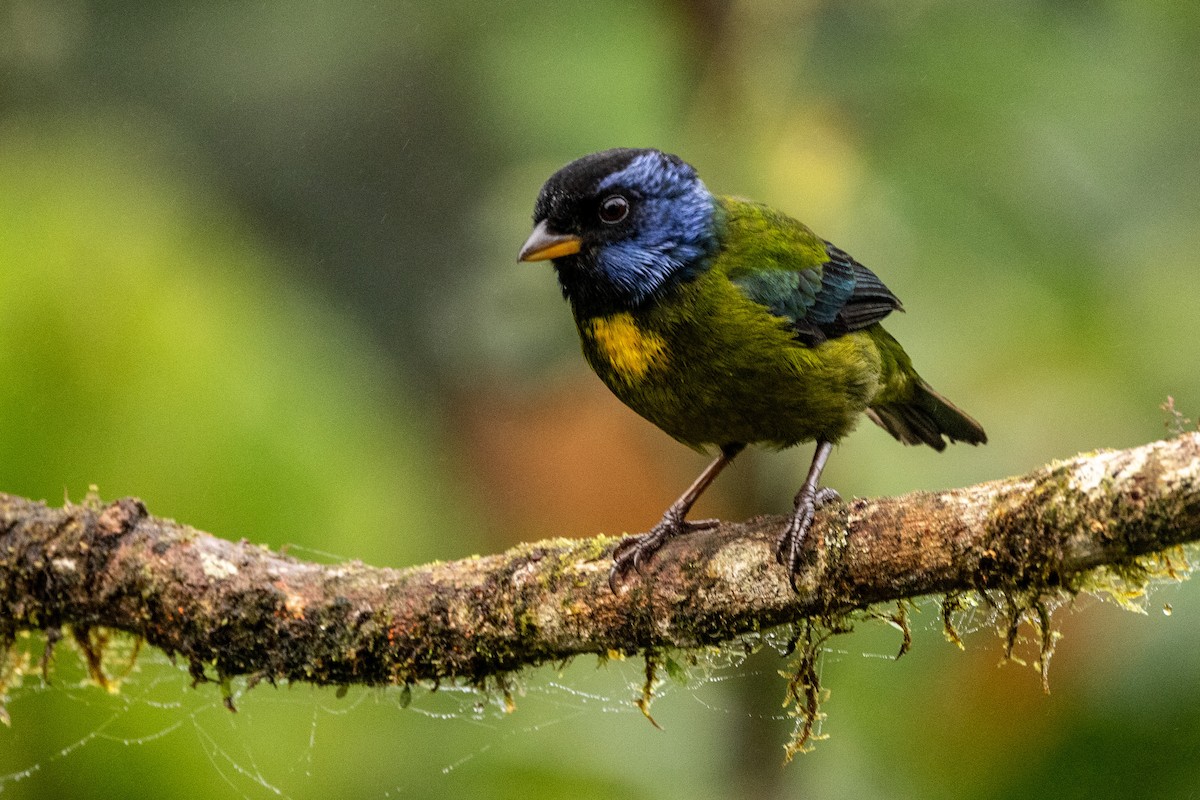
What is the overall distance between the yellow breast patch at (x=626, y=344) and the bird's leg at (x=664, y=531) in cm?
36

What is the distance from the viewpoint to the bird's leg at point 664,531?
2887 millimetres

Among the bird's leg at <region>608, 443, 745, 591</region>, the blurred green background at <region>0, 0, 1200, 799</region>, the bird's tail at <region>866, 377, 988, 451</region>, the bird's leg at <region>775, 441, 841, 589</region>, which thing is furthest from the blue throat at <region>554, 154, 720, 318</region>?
the bird's tail at <region>866, 377, 988, 451</region>

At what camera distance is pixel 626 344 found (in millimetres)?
3342

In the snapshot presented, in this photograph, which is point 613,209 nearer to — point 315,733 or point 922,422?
point 922,422

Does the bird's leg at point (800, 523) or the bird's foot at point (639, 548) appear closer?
the bird's leg at point (800, 523)

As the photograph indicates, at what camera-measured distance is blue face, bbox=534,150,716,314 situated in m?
3.40

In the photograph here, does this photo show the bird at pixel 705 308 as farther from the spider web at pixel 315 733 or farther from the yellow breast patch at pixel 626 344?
the spider web at pixel 315 733

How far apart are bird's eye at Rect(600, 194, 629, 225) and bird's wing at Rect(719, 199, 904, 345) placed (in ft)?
0.92

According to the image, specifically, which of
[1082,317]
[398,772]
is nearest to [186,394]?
[398,772]

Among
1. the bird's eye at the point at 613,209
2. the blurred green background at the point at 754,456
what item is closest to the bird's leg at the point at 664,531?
the blurred green background at the point at 754,456

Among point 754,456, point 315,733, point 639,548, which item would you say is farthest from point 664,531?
point 315,733

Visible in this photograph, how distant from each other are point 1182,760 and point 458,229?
5.38m

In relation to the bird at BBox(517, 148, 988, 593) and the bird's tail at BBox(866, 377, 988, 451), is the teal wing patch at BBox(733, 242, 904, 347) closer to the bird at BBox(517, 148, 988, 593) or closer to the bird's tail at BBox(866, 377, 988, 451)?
the bird at BBox(517, 148, 988, 593)

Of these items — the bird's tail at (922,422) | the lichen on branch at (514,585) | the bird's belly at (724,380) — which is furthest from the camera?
the bird's tail at (922,422)
